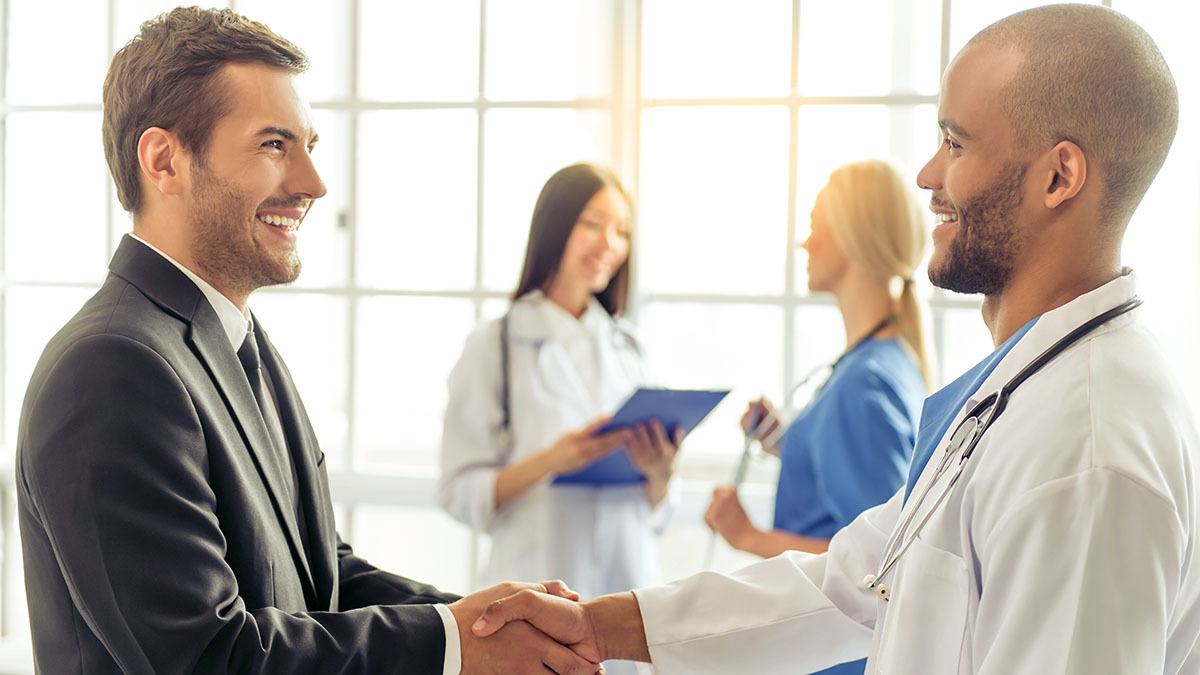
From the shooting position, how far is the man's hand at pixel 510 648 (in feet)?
5.94

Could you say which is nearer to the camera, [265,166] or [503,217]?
[265,166]

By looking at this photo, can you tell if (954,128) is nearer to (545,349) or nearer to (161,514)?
(161,514)

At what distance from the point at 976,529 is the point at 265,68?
123 cm

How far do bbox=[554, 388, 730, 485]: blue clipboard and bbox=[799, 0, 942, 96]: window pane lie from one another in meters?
1.22

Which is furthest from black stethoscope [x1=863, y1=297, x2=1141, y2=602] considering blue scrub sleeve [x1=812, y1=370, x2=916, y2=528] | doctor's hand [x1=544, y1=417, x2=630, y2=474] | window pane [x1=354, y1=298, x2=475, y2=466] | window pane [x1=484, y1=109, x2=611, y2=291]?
window pane [x1=354, y1=298, x2=475, y2=466]

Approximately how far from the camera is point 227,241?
70.1 inches

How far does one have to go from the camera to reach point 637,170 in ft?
12.3

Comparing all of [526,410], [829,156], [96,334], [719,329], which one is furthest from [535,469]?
[96,334]

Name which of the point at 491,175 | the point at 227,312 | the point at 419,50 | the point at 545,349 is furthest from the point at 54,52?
the point at 227,312

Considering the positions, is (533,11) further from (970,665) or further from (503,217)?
(970,665)

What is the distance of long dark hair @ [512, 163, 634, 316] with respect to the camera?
124 inches

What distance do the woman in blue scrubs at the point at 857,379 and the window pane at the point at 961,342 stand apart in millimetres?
898

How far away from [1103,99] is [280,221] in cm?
118

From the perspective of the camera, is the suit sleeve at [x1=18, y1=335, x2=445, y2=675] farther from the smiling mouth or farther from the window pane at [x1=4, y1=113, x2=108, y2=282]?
the window pane at [x1=4, y1=113, x2=108, y2=282]
